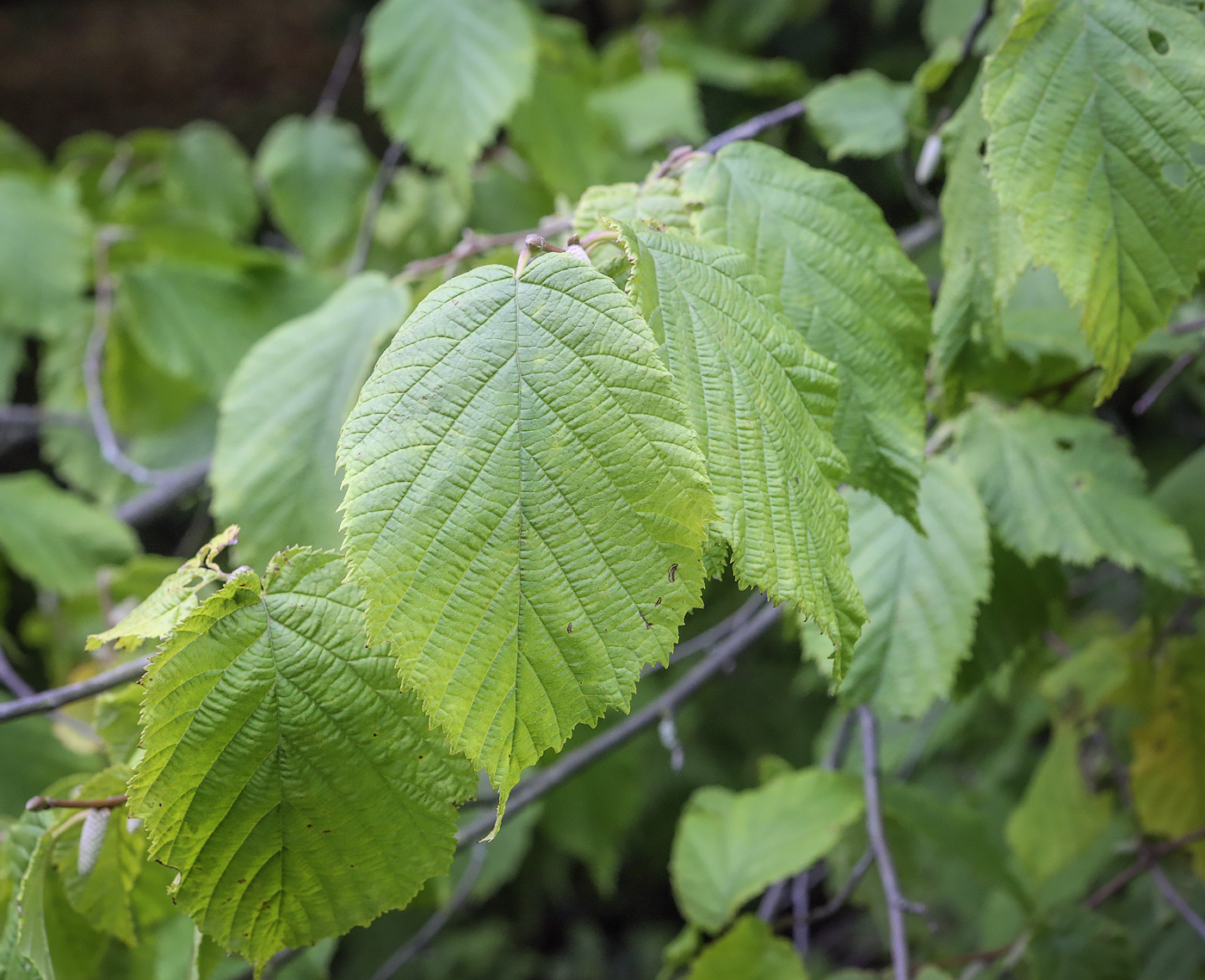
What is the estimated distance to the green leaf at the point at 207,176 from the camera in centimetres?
231

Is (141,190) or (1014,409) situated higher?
(1014,409)

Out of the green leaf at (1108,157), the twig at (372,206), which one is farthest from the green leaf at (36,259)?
the green leaf at (1108,157)

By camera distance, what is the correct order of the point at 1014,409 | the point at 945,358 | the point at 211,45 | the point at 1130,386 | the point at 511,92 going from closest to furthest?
the point at 945,358, the point at 1014,409, the point at 511,92, the point at 1130,386, the point at 211,45

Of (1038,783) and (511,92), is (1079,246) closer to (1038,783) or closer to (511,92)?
(511,92)

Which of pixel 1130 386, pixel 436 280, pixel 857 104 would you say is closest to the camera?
pixel 436 280

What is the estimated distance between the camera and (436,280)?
102 centimetres

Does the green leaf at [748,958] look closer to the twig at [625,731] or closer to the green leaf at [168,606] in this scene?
the twig at [625,731]

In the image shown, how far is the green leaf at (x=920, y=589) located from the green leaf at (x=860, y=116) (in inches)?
17.4

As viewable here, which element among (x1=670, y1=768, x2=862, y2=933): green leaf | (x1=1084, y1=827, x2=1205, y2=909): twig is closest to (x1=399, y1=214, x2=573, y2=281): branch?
(x1=670, y1=768, x2=862, y2=933): green leaf

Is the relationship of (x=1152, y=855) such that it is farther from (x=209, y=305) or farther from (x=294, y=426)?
(x=209, y=305)

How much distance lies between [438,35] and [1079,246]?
137 cm

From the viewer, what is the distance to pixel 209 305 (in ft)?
6.22

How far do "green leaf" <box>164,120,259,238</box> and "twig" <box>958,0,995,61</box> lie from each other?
6.22ft

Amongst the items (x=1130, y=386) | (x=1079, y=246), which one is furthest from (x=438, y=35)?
(x=1130, y=386)
